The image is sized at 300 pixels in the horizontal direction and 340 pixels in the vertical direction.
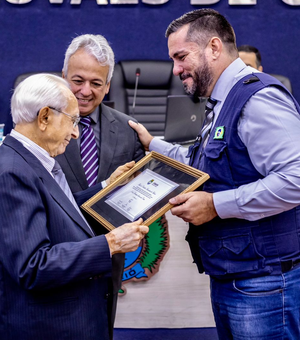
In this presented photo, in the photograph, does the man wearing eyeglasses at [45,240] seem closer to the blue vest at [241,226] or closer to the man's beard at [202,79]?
the blue vest at [241,226]

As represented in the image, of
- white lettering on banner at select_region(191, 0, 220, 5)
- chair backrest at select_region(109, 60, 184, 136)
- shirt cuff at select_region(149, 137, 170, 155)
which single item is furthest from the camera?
white lettering on banner at select_region(191, 0, 220, 5)

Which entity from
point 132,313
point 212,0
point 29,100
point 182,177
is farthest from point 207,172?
point 212,0

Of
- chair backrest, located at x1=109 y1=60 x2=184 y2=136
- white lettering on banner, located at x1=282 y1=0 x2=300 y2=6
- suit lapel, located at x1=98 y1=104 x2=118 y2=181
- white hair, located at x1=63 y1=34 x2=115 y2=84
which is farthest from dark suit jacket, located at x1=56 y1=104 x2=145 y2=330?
white lettering on banner, located at x1=282 y1=0 x2=300 y2=6

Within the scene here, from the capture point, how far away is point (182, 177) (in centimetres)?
150

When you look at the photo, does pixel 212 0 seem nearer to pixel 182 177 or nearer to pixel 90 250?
pixel 182 177

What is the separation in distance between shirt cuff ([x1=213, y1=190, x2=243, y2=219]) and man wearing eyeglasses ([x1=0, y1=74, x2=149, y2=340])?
262 millimetres

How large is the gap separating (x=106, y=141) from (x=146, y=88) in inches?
105

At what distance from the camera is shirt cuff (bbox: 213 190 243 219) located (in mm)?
1394

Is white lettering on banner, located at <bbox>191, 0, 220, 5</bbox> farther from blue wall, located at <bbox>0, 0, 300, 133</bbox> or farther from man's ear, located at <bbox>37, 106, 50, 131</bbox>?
man's ear, located at <bbox>37, 106, 50, 131</bbox>

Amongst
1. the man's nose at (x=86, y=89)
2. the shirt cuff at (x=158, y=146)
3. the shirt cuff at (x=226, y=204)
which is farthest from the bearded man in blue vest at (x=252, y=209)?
the man's nose at (x=86, y=89)

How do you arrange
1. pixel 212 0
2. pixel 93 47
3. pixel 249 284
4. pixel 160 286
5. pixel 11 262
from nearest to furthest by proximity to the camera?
pixel 11 262
pixel 249 284
pixel 93 47
pixel 160 286
pixel 212 0

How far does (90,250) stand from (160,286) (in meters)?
1.16

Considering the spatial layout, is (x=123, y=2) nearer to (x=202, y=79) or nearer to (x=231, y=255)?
(x=202, y=79)

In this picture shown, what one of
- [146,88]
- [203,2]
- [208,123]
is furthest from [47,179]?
[203,2]
